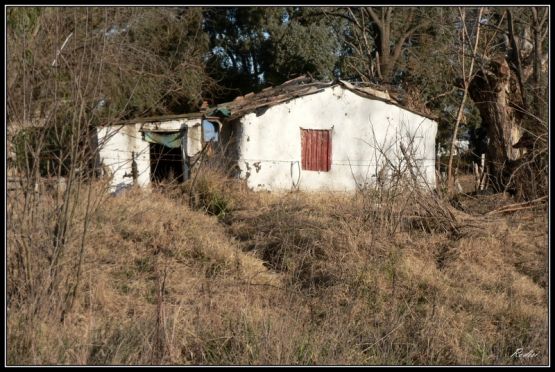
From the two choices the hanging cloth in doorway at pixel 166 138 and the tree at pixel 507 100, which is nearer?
the tree at pixel 507 100

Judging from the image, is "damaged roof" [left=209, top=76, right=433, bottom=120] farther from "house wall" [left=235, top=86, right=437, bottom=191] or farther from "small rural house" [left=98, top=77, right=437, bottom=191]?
"house wall" [left=235, top=86, right=437, bottom=191]

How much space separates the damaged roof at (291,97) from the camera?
51.5 ft

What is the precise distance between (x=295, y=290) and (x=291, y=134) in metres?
9.65

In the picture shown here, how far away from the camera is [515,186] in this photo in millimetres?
12352

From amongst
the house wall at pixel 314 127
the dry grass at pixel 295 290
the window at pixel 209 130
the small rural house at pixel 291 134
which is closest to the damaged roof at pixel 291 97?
the small rural house at pixel 291 134

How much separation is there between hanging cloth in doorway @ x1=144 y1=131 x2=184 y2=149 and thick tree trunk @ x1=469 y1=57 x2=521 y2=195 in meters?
7.89

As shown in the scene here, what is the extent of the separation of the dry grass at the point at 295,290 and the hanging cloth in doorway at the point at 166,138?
4018 millimetres

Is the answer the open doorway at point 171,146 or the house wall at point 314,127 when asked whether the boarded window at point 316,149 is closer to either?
the house wall at point 314,127

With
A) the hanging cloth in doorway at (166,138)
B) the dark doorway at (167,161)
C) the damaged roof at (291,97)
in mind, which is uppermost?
the damaged roof at (291,97)

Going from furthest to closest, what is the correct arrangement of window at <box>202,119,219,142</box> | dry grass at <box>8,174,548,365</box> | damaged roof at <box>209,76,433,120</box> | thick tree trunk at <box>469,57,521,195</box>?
window at <box>202,119,219,142</box> < damaged roof at <box>209,76,433,120</box> < thick tree trunk at <box>469,57,521,195</box> < dry grass at <box>8,174,548,365</box>

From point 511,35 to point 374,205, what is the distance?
620 centimetres

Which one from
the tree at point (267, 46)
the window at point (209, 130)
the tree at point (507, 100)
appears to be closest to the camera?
the tree at point (507, 100)

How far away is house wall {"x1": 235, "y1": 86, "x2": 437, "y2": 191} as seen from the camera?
1574cm

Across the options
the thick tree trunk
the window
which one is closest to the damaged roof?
the window
